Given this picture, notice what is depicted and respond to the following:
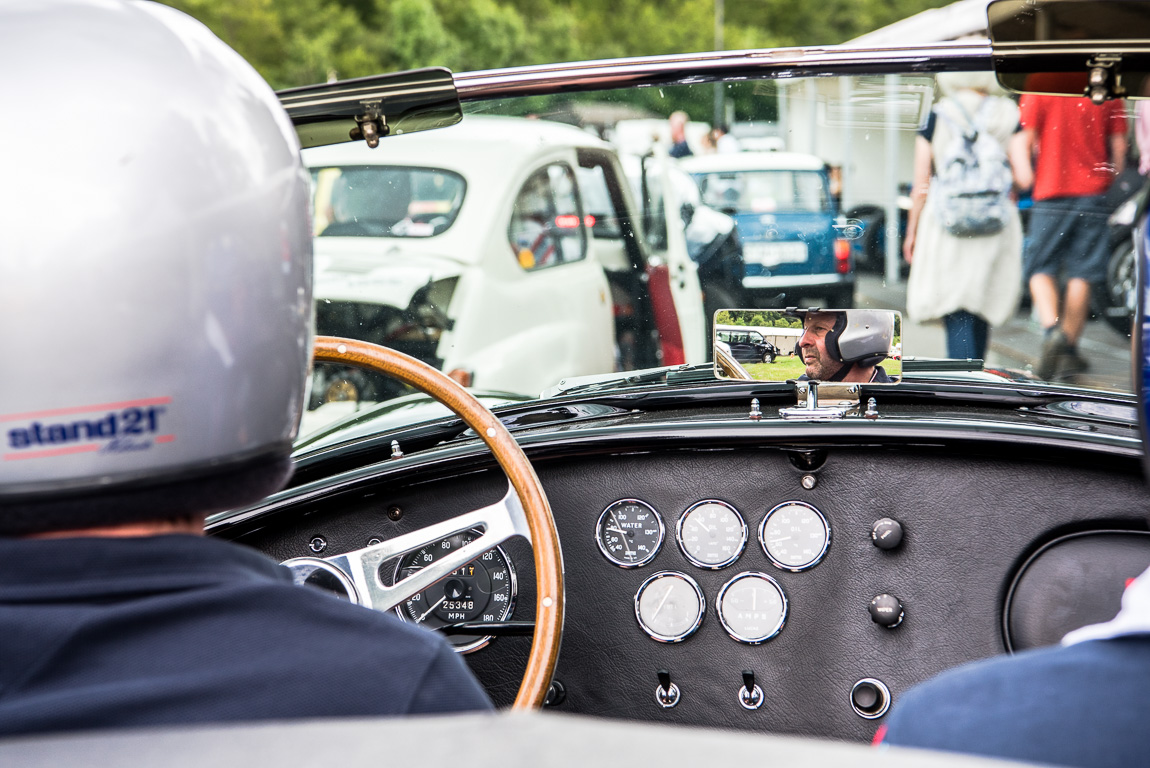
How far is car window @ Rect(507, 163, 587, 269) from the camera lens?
324 centimetres

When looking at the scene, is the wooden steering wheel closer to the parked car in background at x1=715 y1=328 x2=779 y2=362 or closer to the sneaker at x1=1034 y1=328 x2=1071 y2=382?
the parked car in background at x1=715 y1=328 x2=779 y2=362

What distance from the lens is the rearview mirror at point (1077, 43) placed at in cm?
193

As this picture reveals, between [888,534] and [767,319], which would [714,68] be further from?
[888,534]

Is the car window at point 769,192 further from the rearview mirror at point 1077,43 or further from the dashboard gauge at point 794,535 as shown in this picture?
the dashboard gauge at point 794,535

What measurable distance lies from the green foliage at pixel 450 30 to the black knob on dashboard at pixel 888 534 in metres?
21.4

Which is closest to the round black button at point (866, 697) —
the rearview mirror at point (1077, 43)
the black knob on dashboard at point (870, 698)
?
the black knob on dashboard at point (870, 698)

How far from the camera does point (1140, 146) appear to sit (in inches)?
91.4

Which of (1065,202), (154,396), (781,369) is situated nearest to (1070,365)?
(1065,202)

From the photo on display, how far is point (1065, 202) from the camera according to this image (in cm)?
264

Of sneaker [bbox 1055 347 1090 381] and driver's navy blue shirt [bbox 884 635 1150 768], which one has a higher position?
driver's navy blue shirt [bbox 884 635 1150 768]

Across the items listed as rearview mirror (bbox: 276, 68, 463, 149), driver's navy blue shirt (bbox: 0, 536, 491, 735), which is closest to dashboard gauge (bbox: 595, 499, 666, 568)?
rearview mirror (bbox: 276, 68, 463, 149)

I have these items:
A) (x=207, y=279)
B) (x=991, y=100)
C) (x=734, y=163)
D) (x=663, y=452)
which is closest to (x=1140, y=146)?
(x=991, y=100)

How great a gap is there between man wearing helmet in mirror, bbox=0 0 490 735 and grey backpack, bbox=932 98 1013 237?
1.91 metres

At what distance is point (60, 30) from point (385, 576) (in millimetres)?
1545
